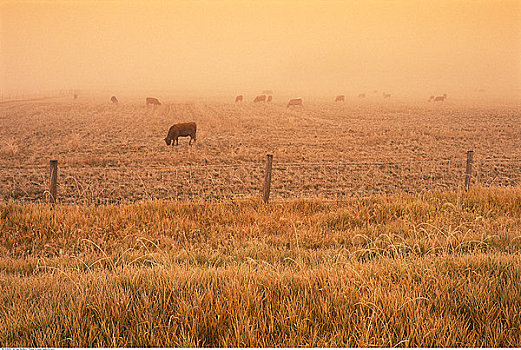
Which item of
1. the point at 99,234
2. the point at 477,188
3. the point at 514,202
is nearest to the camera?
the point at 99,234

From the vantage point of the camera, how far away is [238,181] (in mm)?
11391

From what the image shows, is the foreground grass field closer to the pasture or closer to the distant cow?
the pasture

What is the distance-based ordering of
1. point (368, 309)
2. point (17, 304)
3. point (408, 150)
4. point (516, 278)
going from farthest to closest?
point (408, 150) < point (516, 278) < point (17, 304) < point (368, 309)

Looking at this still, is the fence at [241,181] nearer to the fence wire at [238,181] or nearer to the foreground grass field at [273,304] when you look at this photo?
the fence wire at [238,181]

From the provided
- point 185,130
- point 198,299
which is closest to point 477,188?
point 198,299

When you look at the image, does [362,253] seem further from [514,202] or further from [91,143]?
[91,143]

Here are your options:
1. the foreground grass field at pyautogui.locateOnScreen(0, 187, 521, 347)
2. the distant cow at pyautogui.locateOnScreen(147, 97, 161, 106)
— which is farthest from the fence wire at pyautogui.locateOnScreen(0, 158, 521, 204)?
the distant cow at pyautogui.locateOnScreen(147, 97, 161, 106)

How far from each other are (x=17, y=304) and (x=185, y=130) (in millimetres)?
16832

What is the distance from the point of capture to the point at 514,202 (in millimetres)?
7461

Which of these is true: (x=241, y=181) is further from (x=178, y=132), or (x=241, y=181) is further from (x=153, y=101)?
(x=153, y=101)

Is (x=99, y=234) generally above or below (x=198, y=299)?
below

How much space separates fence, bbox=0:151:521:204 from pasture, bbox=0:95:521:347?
82 mm

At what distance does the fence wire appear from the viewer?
9.80 meters

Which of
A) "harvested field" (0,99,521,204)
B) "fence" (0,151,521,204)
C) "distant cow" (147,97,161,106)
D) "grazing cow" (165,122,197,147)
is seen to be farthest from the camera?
"distant cow" (147,97,161,106)
